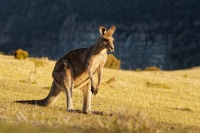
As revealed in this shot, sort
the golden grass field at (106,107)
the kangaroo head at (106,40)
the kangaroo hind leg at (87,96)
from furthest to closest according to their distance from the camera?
the kangaroo hind leg at (87,96) → the kangaroo head at (106,40) → the golden grass field at (106,107)

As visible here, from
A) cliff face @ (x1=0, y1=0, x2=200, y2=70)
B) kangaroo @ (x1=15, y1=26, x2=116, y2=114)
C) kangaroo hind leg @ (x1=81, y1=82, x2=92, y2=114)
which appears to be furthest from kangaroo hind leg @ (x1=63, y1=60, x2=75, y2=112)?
cliff face @ (x1=0, y1=0, x2=200, y2=70)

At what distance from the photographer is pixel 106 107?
17.1 metres

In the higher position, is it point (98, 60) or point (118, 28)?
point (118, 28)

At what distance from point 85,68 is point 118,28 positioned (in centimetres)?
10578

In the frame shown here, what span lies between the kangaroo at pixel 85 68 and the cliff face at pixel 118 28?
86.8 m

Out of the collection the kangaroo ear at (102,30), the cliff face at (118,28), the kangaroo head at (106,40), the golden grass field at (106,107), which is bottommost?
the golden grass field at (106,107)

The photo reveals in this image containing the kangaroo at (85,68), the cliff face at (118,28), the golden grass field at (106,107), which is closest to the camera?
the golden grass field at (106,107)

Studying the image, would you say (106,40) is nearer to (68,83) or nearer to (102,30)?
(102,30)

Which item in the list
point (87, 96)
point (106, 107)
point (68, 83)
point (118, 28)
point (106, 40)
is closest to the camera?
point (106, 40)

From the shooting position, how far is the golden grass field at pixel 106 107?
8406mm

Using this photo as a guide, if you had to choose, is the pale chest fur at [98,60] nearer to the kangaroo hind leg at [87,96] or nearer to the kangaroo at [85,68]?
the kangaroo at [85,68]

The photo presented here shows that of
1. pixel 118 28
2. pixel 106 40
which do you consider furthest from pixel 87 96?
pixel 118 28

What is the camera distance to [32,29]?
132875 millimetres

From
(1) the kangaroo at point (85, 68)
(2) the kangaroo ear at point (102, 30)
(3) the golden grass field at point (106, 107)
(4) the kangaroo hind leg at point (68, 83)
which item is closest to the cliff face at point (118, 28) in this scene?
(3) the golden grass field at point (106, 107)
